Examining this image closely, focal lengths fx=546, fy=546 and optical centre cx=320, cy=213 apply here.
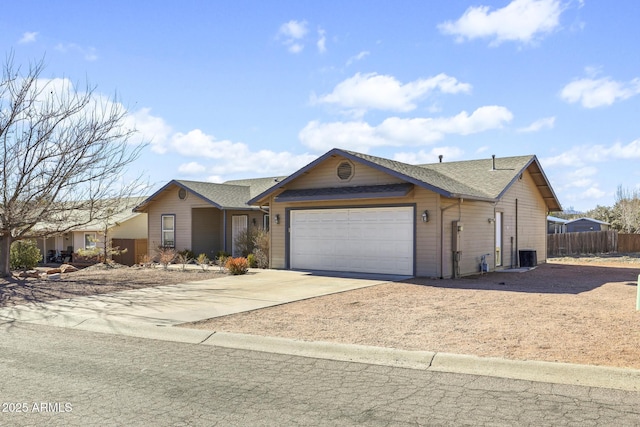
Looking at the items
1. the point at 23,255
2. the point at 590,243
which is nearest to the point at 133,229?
the point at 23,255

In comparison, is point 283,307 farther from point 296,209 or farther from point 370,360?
point 296,209

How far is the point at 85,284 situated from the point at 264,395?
1165 centimetres

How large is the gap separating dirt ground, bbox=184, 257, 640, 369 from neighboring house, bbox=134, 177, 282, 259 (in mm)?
13148

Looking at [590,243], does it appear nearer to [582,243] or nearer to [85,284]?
[582,243]

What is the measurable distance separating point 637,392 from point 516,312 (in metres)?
4.68

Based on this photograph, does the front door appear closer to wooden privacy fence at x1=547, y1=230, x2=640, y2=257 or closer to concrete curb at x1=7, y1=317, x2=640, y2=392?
concrete curb at x1=7, y1=317, x2=640, y2=392

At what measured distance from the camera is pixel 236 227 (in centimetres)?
2722

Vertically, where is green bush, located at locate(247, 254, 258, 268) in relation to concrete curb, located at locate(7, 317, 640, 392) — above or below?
above

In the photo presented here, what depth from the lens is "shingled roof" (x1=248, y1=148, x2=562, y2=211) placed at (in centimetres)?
1738

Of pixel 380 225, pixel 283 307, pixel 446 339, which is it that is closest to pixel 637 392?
pixel 446 339

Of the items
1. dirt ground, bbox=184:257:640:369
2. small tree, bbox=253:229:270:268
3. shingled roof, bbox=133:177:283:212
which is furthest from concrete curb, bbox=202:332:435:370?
shingled roof, bbox=133:177:283:212

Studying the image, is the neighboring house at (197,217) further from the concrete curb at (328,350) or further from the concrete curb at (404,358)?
the concrete curb at (328,350)

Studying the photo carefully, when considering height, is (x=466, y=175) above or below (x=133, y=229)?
above

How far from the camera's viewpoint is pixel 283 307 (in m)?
11.3
